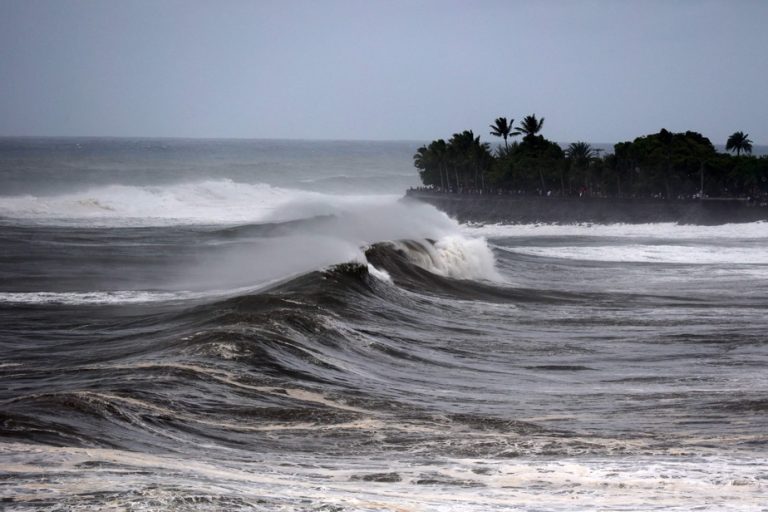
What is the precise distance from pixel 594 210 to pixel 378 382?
2865 inches

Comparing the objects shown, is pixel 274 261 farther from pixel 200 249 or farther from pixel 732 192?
pixel 732 192

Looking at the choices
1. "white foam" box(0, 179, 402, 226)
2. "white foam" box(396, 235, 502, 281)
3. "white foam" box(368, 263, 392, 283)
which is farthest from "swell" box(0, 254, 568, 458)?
"white foam" box(0, 179, 402, 226)

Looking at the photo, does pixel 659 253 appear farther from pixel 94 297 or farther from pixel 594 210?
pixel 594 210

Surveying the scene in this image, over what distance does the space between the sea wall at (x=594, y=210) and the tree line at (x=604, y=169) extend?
15.3ft

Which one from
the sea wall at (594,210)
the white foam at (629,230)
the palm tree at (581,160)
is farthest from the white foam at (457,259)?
the palm tree at (581,160)

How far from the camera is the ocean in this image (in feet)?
32.3

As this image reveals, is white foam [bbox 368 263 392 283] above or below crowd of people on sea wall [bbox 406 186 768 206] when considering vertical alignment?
below

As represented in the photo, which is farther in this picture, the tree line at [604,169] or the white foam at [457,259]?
the tree line at [604,169]

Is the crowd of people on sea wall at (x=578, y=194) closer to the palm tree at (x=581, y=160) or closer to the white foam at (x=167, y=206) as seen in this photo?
the palm tree at (x=581, y=160)

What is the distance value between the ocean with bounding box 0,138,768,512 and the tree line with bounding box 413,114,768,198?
52995 mm

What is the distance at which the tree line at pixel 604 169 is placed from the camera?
3656 inches

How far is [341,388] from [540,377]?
3443 mm

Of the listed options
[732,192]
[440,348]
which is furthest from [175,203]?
[440,348]

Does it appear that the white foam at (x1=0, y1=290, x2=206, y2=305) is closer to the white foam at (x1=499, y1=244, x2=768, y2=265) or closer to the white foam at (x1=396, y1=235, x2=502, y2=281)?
the white foam at (x1=396, y1=235, x2=502, y2=281)
